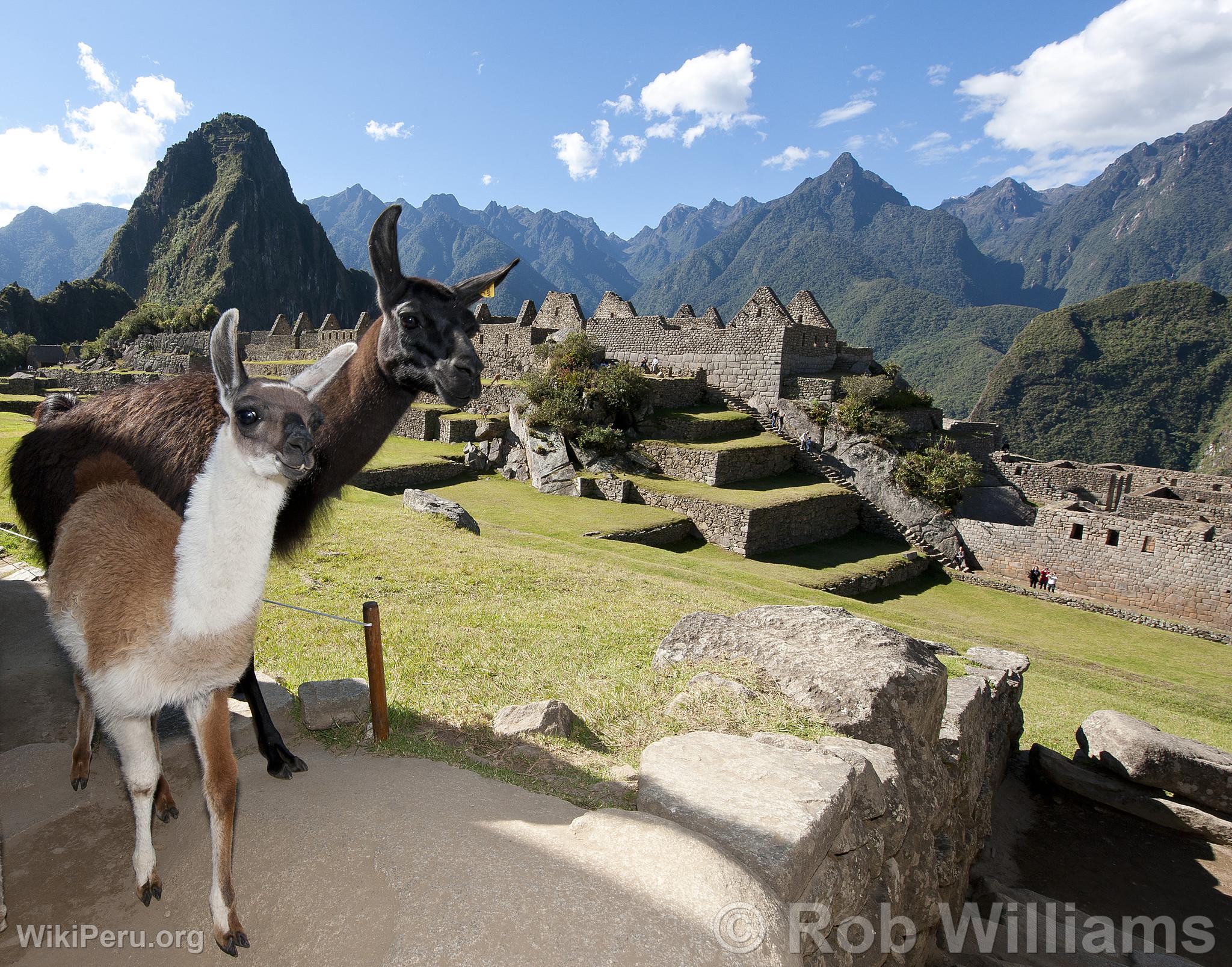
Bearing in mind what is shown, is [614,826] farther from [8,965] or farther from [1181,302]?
[1181,302]

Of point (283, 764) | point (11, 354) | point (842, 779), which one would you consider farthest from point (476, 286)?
point (11, 354)

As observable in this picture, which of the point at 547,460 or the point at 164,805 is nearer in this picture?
the point at 164,805

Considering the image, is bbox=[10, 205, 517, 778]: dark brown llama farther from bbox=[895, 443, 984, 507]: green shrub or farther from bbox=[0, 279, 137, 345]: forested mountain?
bbox=[0, 279, 137, 345]: forested mountain

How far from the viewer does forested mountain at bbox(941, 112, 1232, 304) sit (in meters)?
106

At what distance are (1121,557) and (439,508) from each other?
58.0ft

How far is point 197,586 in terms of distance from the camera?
2.02 m

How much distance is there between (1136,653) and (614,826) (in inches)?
573

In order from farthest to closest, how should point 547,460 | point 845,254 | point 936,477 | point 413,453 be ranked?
point 845,254
point 413,453
point 936,477
point 547,460

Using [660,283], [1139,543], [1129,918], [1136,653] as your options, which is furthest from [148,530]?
[660,283]

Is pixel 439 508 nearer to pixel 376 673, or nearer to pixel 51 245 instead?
pixel 376 673

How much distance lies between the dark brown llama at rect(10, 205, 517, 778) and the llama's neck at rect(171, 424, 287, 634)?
2.12ft

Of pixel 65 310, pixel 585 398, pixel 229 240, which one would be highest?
→ pixel 229 240

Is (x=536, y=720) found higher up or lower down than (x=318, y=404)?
lower down

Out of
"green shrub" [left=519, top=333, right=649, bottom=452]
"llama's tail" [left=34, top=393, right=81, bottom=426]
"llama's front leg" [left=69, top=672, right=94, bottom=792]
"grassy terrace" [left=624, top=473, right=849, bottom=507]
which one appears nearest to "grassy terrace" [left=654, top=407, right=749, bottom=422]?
"green shrub" [left=519, top=333, right=649, bottom=452]
